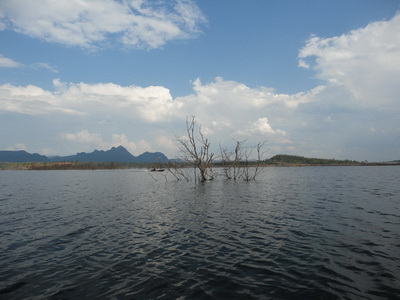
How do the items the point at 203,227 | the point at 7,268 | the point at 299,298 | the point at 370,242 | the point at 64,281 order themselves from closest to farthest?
1. the point at 299,298
2. the point at 64,281
3. the point at 7,268
4. the point at 370,242
5. the point at 203,227

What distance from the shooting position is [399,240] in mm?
13102

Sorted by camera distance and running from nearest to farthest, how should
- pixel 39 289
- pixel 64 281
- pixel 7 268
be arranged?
pixel 39 289 → pixel 64 281 → pixel 7 268

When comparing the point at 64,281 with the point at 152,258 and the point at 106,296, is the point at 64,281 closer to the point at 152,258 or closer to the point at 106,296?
the point at 106,296

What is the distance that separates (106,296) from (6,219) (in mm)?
17905

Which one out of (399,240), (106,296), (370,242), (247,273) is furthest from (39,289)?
(399,240)

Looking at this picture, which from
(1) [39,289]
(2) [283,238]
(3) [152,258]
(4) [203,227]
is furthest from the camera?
(4) [203,227]

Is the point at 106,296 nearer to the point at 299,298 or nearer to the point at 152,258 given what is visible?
the point at 152,258

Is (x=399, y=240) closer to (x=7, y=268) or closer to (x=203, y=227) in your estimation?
(x=203, y=227)

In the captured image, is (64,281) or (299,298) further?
(64,281)

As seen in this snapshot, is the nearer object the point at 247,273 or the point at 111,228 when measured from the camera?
the point at 247,273

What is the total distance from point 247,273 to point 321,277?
106 inches

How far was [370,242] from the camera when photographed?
12836 mm

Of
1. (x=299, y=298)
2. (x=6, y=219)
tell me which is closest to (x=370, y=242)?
(x=299, y=298)

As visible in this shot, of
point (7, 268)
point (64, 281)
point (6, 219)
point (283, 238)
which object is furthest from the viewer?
point (6, 219)
